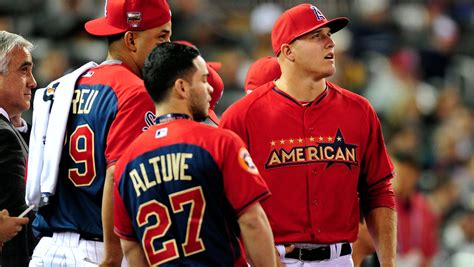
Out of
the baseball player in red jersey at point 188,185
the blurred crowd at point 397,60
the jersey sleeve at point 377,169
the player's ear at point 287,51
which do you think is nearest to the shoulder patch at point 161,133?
the baseball player in red jersey at point 188,185

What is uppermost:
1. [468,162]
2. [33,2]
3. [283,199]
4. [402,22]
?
[283,199]

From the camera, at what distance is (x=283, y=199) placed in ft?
17.0

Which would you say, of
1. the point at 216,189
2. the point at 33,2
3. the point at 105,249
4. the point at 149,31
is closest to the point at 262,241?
the point at 216,189

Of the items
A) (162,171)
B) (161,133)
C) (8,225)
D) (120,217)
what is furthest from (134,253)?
(8,225)

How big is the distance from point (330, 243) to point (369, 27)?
30.0 feet

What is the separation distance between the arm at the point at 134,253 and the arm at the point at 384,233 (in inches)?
57.8

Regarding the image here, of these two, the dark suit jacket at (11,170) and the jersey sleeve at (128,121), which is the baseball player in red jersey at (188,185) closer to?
the jersey sleeve at (128,121)

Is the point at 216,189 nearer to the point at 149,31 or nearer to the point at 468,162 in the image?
the point at 149,31

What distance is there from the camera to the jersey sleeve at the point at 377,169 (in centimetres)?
534

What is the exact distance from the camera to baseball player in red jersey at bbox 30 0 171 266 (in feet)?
15.6

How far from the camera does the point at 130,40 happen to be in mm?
5117

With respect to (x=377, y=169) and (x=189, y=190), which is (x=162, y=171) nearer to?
(x=189, y=190)

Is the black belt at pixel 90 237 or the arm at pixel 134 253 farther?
the black belt at pixel 90 237

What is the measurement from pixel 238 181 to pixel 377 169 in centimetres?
140
